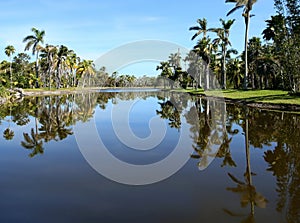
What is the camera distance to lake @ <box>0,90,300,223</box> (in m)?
5.82

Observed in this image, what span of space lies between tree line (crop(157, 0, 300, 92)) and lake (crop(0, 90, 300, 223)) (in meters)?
21.3

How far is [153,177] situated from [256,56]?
56.9 m

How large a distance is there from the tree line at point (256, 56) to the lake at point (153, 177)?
2135 cm

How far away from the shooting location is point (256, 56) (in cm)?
5978

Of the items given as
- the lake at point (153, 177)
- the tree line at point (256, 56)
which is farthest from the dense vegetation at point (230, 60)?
the lake at point (153, 177)

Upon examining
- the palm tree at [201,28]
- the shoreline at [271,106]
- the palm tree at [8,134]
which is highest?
the palm tree at [201,28]

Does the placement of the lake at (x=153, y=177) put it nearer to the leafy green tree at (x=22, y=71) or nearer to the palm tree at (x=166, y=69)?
the leafy green tree at (x=22, y=71)

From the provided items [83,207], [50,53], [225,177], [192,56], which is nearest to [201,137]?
[225,177]

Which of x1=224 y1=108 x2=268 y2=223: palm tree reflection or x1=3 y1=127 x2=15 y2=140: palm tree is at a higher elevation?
x1=3 y1=127 x2=15 y2=140: palm tree

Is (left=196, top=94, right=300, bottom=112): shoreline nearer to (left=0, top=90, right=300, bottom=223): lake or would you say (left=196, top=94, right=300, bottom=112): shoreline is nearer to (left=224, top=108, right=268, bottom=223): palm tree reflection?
(left=0, top=90, right=300, bottom=223): lake

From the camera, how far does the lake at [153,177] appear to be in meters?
5.82

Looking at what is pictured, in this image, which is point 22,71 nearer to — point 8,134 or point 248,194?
point 8,134

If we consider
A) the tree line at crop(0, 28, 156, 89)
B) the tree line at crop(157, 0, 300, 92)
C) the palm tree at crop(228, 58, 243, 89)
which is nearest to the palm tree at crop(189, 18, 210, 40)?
the tree line at crop(157, 0, 300, 92)

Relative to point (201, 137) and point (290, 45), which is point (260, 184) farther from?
point (290, 45)
